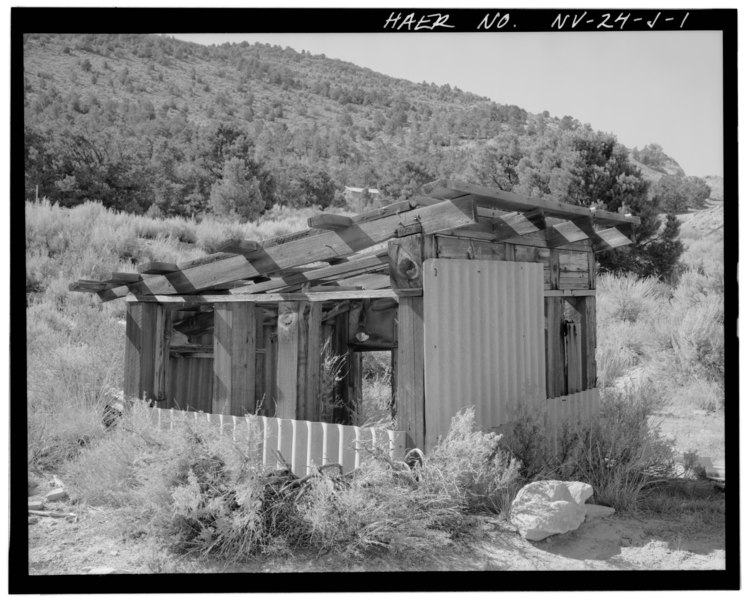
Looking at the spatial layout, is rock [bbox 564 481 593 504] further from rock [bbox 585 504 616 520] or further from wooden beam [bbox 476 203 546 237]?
wooden beam [bbox 476 203 546 237]

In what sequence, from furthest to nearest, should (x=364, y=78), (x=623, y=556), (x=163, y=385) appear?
1. (x=364, y=78)
2. (x=163, y=385)
3. (x=623, y=556)

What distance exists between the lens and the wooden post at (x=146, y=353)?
262 inches

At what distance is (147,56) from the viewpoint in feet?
139

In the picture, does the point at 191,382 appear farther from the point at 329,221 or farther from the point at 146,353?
the point at 329,221

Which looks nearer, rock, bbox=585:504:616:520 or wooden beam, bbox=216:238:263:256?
rock, bbox=585:504:616:520

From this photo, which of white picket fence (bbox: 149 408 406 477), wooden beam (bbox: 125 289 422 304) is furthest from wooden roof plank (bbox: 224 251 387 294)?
white picket fence (bbox: 149 408 406 477)

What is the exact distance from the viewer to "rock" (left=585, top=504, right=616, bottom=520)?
5058mm

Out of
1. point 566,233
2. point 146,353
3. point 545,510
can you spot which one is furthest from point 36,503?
point 566,233

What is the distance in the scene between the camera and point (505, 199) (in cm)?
470

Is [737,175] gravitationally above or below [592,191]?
below

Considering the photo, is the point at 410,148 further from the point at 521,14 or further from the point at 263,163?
the point at 521,14

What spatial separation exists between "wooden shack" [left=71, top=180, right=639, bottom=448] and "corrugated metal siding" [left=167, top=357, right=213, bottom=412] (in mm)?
11

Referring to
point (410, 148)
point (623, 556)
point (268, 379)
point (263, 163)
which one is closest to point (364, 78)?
point (410, 148)

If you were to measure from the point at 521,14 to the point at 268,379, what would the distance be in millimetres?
4594
